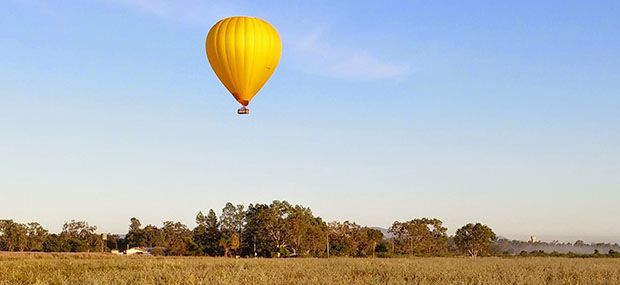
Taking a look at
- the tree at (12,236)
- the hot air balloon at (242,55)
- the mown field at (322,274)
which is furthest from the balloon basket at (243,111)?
the tree at (12,236)

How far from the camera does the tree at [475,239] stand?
322ft

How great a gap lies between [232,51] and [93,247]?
100 meters

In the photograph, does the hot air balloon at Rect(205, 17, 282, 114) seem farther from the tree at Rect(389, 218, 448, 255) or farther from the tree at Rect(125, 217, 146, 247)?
the tree at Rect(125, 217, 146, 247)

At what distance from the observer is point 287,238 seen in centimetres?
8981

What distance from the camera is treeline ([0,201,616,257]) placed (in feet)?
295

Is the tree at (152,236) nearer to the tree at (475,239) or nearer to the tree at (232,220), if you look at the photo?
the tree at (232,220)

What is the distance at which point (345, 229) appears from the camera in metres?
98.4

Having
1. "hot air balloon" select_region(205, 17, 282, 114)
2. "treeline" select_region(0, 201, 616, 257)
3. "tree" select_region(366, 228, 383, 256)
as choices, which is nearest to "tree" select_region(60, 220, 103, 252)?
"treeline" select_region(0, 201, 616, 257)

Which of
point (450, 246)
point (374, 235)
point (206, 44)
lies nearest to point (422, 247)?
point (374, 235)

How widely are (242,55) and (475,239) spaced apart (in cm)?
8056

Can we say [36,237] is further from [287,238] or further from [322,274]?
[322,274]

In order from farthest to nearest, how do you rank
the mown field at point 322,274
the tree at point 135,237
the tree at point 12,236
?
1. the tree at point 135,237
2. the tree at point 12,236
3. the mown field at point 322,274

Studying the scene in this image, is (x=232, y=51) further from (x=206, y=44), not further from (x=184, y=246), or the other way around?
(x=184, y=246)

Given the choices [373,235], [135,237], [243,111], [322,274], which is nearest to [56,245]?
[135,237]
